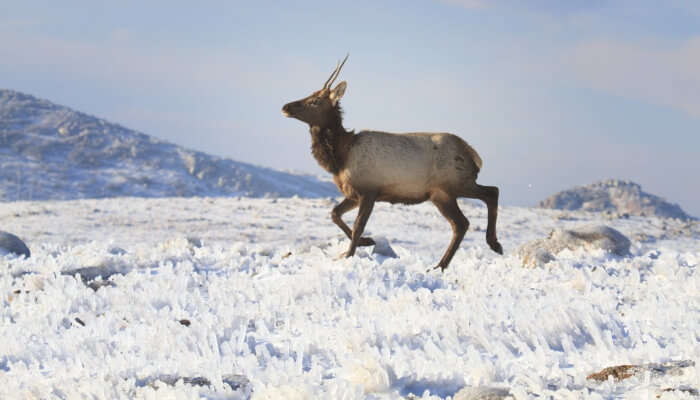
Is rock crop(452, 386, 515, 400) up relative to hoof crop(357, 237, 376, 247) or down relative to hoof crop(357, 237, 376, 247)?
down

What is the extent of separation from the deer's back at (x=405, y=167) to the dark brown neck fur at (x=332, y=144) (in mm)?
108

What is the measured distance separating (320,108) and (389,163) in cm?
113

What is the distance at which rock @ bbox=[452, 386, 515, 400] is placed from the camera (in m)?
3.04

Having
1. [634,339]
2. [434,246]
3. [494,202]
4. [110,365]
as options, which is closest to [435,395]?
[634,339]

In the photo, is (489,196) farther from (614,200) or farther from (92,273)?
(614,200)

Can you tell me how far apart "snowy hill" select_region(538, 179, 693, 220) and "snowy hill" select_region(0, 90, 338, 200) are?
1362 inches

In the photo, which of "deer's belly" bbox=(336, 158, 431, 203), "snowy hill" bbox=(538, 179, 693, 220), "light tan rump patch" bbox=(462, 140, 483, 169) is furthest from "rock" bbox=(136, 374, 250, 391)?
"snowy hill" bbox=(538, 179, 693, 220)

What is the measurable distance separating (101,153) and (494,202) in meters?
77.8

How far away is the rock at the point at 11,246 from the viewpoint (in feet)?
33.6

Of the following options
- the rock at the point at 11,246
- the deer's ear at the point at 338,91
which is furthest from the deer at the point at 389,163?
the rock at the point at 11,246

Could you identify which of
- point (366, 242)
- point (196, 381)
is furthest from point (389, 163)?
point (196, 381)

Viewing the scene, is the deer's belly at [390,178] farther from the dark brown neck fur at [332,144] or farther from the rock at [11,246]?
the rock at [11,246]

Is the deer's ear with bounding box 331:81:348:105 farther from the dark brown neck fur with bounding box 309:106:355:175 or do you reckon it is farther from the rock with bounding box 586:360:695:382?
the rock with bounding box 586:360:695:382

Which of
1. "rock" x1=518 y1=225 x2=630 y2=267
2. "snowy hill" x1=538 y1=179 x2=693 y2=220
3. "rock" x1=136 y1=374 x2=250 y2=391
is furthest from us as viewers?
"snowy hill" x1=538 y1=179 x2=693 y2=220
